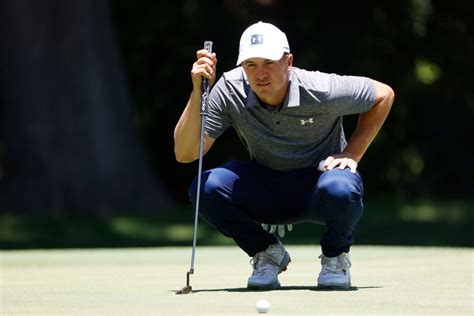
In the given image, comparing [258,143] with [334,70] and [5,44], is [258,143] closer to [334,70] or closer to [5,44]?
[5,44]

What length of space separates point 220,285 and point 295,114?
1.07 metres

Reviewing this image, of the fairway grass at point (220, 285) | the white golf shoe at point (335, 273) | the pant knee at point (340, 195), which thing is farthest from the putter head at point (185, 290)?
the pant knee at point (340, 195)

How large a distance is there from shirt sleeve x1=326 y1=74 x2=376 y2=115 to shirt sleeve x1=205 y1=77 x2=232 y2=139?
0.53m

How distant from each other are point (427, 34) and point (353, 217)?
622 inches

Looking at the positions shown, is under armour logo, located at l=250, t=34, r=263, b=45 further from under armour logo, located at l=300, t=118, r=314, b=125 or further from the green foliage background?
the green foliage background

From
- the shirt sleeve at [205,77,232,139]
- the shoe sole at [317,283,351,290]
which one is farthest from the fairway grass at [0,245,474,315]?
the shirt sleeve at [205,77,232,139]

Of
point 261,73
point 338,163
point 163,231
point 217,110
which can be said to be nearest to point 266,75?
point 261,73

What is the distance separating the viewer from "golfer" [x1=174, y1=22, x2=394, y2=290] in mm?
6777

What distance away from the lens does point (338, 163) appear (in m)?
6.91

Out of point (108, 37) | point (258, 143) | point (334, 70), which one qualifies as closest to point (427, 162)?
point (334, 70)

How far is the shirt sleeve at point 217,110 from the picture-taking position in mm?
7016

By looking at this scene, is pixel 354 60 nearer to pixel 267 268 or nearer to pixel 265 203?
pixel 265 203

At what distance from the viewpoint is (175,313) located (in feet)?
18.9

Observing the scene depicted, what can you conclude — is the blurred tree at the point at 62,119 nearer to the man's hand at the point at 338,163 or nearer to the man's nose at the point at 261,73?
the man's hand at the point at 338,163
